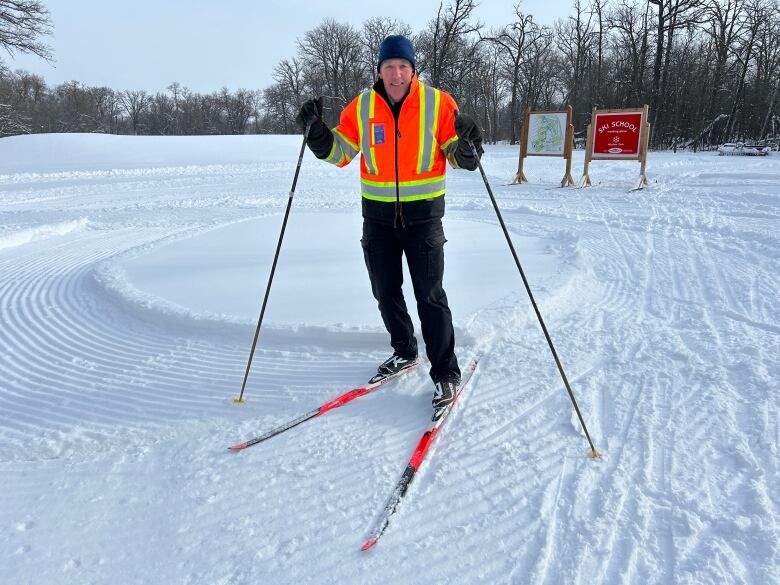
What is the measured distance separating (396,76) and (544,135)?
12.3 metres

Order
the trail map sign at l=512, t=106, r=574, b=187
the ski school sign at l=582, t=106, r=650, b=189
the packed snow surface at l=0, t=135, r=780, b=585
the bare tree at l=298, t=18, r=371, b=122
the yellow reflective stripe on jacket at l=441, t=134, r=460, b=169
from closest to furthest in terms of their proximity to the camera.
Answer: the packed snow surface at l=0, t=135, r=780, b=585, the yellow reflective stripe on jacket at l=441, t=134, r=460, b=169, the ski school sign at l=582, t=106, r=650, b=189, the trail map sign at l=512, t=106, r=574, b=187, the bare tree at l=298, t=18, r=371, b=122

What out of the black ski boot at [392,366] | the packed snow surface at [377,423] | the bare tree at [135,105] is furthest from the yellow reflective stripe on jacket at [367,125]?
the bare tree at [135,105]

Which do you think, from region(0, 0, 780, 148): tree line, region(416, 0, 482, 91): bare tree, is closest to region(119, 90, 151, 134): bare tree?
region(0, 0, 780, 148): tree line

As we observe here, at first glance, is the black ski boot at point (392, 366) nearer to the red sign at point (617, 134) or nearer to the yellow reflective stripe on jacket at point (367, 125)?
the yellow reflective stripe on jacket at point (367, 125)

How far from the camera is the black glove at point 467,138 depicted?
8.56 ft

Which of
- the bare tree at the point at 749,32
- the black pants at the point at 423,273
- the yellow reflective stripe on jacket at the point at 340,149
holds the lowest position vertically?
the black pants at the point at 423,273

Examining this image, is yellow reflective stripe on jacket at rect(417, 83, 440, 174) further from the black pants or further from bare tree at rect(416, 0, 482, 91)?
bare tree at rect(416, 0, 482, 91)

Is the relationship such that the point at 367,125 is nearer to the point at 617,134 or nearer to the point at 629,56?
the point at 617,134

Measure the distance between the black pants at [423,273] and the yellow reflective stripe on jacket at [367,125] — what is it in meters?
0.35

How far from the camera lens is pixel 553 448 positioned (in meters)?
2.44

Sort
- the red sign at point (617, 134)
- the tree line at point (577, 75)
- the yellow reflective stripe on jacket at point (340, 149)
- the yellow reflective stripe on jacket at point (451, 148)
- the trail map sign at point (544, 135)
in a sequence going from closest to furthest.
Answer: the yellow reflective stripe on jacket at point (451, 148) → the yellow reflective stripe on jacket at point (340, 149) → the red sign at point (617, 134) → the trail map sign at point (544, 135) → the tree line at point (577, 75)

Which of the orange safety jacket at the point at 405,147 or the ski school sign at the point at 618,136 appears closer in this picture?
the orange safety jacket at the point at 405,147

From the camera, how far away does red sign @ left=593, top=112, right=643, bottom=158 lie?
492 inches

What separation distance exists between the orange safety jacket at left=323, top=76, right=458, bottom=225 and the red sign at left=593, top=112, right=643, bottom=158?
11.4 m
